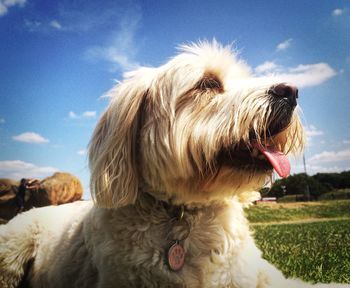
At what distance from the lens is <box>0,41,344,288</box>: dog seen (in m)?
2.86

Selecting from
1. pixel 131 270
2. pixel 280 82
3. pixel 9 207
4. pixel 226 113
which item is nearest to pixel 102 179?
pixel 131 270

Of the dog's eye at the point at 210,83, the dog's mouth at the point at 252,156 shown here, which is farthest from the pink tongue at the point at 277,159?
the dog's eye at the point at 210,83

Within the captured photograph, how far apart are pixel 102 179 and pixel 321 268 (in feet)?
8.64

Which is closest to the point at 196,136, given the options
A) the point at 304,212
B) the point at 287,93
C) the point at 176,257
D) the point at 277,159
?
the point at 277,159

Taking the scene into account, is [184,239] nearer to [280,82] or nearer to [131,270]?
[131,270]

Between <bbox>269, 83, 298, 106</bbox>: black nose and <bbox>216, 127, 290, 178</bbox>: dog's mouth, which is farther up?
<bbox>269, 83, 298, 106</bbox>: black nose

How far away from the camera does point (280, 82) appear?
2957 mm

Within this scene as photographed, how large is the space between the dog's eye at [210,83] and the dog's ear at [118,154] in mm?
477

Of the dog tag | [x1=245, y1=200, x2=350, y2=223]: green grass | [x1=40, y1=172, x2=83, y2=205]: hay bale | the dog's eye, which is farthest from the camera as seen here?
[x1=245, y1=200, x2=350, y2=223]: green grass

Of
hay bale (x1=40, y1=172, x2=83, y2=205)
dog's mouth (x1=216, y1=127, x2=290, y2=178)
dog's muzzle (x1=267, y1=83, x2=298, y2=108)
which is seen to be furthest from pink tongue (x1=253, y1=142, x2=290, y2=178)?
hay bale (x1=40, y1=172, x2=83, y2=205)

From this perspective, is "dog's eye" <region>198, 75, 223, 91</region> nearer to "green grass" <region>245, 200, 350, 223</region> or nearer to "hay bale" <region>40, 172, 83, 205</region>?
"hay bale" <region>40, 172, 83, 205</region>

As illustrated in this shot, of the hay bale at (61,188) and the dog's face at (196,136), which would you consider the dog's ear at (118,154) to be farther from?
the hay bale at (61,188)

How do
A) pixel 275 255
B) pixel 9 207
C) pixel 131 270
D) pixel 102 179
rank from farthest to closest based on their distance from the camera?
pixel 9 207, pixel 275 255, pixel 102 179, pixel 131 270

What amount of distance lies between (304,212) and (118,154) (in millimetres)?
25121
